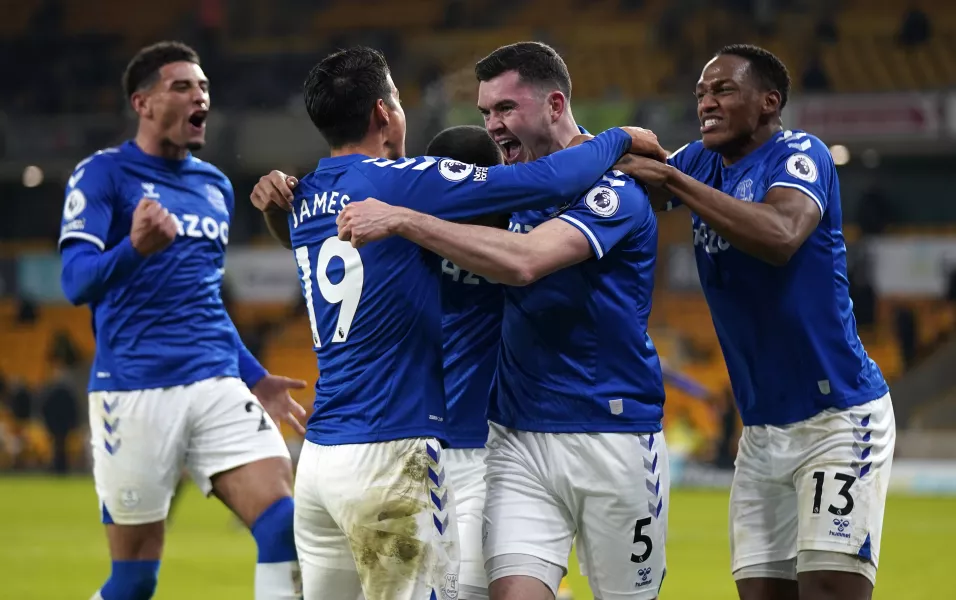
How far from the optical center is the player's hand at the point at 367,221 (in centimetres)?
361

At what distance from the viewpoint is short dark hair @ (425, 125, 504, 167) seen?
4.71 meters

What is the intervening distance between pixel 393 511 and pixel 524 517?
0.52m

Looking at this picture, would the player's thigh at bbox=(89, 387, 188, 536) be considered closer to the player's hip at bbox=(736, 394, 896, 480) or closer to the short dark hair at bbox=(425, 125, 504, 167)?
the short dark hair at bbox=(425, 125, 504, 167)

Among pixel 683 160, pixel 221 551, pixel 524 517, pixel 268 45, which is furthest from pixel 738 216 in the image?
pixel 268 45

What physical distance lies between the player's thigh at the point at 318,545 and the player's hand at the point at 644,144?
4.70 ft

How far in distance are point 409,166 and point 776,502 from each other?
190 centimetres

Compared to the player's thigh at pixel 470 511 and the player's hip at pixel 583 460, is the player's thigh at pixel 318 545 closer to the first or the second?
the player's thigh at pixel 470 511

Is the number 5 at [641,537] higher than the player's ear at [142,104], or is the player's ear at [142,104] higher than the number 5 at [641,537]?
the player's ear at [142,104]

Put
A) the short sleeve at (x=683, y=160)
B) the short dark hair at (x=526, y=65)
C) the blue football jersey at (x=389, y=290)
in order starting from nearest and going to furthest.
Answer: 1. the blue football jersey at (x=389, y=290)
2. the short dark hair at (x=526, y=65)
3. the short sleeve at (x=683, y=160)

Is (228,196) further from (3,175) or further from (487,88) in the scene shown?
(3,175)

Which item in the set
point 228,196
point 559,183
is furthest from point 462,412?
point 228,196

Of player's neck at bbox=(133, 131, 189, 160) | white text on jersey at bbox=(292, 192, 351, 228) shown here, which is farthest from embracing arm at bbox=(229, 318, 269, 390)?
white text on jersey at bbox=(292, 192, 351, 228)

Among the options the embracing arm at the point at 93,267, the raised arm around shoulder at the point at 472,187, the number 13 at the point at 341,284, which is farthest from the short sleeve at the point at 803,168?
the embracing arm at the point at 93,267

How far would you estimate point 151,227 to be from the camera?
5.02 metres
